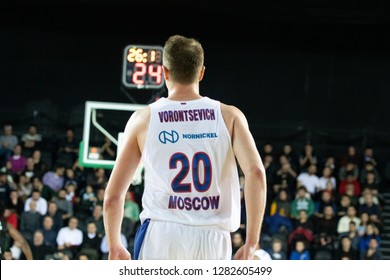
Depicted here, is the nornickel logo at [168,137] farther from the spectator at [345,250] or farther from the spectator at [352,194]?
the spectator at [352,194]

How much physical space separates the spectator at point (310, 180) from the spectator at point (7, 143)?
7168 millimetres

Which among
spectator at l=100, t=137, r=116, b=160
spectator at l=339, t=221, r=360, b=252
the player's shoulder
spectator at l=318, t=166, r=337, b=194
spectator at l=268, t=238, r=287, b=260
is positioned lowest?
spectator at l=268, t=238, r=287, b=260

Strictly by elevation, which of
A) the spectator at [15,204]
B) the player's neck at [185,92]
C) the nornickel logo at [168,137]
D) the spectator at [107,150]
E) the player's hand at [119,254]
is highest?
the player's neck at [185,92]

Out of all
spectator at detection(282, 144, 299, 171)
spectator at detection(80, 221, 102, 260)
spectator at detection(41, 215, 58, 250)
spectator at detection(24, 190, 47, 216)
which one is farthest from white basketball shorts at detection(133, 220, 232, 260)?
spectator at detection(282, 144, 299, 171)

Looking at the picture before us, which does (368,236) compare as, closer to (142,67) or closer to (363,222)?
(363,222)

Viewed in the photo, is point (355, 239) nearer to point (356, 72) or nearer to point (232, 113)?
point (356, 72)

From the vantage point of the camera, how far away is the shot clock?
1506 cm

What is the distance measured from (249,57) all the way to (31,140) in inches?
271

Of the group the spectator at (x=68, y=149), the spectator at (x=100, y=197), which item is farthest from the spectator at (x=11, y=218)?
the spectator at (x=68, y=149)

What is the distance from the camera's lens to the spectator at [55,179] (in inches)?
757

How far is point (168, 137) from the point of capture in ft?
14.6

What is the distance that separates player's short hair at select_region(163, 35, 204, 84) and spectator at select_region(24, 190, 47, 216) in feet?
45.4

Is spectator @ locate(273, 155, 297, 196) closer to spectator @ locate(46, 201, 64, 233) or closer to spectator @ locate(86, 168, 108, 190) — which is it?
spectator @ locate(86, 168, 108, 190)

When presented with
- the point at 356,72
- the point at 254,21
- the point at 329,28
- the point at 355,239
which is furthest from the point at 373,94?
the point at 355,239
